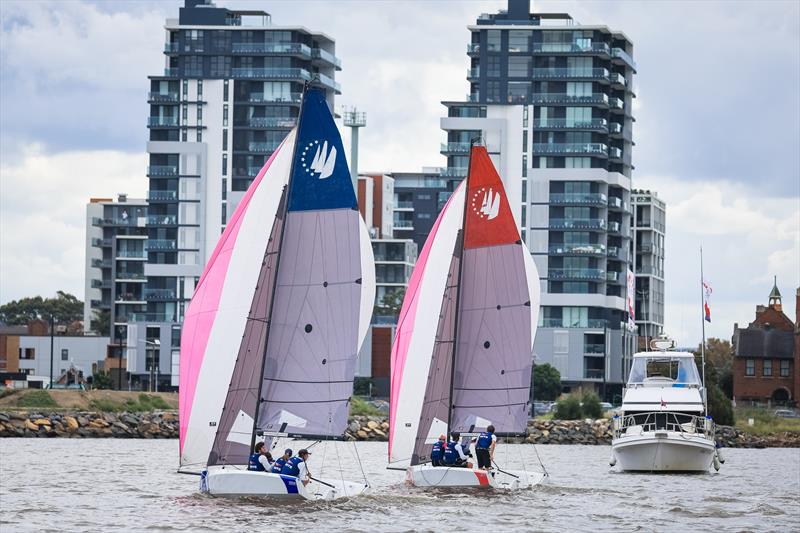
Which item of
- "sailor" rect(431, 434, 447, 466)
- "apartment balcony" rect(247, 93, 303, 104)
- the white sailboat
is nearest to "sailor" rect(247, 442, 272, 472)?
"sailor" rect(431, 434, 447, 466)

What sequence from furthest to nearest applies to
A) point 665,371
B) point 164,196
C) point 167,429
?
point 164,196 → point 167,429 → point 665,371

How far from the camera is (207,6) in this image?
162 meters

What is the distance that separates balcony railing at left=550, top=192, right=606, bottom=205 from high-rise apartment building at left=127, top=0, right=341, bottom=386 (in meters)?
27.6

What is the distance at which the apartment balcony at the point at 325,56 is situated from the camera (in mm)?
165375

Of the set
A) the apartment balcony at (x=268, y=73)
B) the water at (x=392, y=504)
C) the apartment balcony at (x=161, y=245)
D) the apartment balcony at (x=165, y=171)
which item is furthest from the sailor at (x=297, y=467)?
the apartment balcony at (x=161, y=245)

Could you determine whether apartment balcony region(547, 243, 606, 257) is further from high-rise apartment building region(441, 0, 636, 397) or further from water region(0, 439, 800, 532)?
water region(0, 439, 800, 532)

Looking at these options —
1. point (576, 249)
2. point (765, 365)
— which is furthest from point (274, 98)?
point (765, 365)

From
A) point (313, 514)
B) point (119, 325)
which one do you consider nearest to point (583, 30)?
point (119, 325)

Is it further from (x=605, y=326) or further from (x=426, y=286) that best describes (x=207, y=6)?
(x=426, y=286)

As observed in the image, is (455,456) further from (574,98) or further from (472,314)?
(574,98)

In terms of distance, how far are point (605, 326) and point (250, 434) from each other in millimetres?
119207

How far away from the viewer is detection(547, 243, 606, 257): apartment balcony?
513ft

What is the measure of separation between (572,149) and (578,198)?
4.84m

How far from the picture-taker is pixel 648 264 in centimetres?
18075
